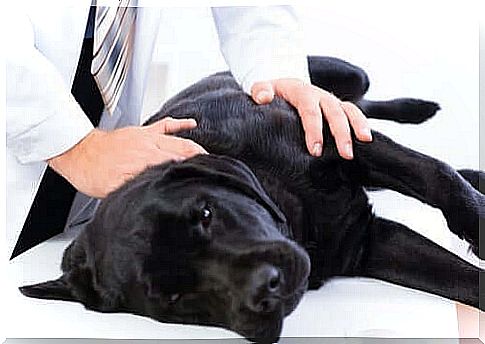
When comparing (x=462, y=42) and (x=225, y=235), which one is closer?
(x=225, y=235)

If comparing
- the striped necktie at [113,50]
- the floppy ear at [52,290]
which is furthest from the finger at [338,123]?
the floppy ear at [52,290]

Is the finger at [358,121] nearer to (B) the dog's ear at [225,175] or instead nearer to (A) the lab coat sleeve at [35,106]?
(B) the dog's ear at [225,175]

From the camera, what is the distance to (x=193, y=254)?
1050 mm

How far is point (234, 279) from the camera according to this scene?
1.03 m

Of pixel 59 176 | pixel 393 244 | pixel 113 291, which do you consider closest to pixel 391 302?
pixel 393 244

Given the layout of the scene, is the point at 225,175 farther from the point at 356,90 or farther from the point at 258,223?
the point at 356,90

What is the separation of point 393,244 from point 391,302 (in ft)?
0.23

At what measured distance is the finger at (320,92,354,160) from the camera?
1123mm

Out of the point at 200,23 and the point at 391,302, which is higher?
the point at 200,23

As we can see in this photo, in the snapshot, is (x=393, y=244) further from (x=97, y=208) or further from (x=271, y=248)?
(x=97, y=208)

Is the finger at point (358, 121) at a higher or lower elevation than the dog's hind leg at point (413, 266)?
higher

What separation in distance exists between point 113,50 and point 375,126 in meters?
0.34

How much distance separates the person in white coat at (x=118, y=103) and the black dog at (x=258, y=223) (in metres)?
0.02

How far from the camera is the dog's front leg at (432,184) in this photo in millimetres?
1119
